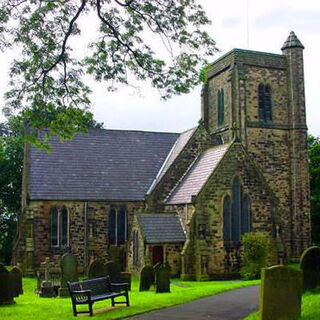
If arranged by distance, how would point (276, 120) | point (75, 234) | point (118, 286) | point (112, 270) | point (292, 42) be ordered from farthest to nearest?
point (292, 42), point (276, 120), point (75, 234), point (112, 270), point (118, 286)

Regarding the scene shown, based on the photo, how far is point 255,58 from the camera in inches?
1501

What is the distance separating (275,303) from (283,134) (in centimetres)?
2795

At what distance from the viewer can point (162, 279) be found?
20.7 meters

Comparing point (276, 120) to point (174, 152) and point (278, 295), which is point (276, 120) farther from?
point (278, 295)

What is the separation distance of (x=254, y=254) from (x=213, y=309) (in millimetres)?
13045

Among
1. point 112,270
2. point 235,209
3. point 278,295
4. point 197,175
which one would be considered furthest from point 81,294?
point 197,175

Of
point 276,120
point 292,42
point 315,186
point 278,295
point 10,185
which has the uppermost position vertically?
point 292,42

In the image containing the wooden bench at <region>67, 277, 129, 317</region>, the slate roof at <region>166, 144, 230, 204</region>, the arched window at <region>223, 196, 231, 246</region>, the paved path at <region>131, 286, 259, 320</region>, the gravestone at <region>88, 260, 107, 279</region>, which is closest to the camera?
the paved path at <region>131, 286, 259, 320</region>

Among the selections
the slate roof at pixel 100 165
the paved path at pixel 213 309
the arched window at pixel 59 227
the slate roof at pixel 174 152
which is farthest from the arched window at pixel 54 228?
the paved path at pixel 213 309

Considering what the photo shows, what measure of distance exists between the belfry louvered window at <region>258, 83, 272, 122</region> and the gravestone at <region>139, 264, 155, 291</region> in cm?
1854

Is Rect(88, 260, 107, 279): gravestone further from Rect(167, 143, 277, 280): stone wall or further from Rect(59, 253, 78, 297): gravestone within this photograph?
Rect(167, 143, 277, 280): stone wall

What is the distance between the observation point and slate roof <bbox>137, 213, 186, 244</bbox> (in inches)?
1125

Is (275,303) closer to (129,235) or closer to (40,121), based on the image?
(40,121)

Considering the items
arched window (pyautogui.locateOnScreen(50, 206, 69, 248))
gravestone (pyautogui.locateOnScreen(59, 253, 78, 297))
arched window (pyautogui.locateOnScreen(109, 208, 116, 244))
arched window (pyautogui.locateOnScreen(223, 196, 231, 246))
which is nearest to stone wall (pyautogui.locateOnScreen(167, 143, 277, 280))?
arched window (pyautogui.locateOnScreen(223, 196, 231, 246))
